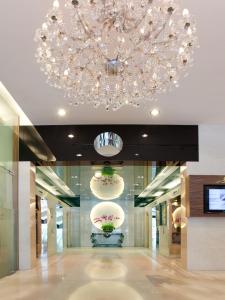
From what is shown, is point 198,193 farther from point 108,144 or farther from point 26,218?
point 26,218

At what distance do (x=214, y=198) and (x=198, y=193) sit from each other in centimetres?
38

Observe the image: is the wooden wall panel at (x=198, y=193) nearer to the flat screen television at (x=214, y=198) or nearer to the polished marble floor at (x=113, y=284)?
the flat screen television at (x=214, y=198)

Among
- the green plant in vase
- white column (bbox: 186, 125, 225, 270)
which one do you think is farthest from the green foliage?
white column (bbox: 186, 125, 225, 270)

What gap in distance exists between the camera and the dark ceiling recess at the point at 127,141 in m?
11.2

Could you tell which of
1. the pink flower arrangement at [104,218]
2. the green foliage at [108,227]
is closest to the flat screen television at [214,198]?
the green foliage at [108,227]

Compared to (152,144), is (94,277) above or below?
below

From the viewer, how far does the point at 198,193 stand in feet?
35.9

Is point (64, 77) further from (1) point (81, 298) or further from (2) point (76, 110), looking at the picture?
(2) point (76, 110)

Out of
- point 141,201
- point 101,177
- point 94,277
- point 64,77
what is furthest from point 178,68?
point 141,201

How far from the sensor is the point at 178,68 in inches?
192

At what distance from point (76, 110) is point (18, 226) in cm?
313

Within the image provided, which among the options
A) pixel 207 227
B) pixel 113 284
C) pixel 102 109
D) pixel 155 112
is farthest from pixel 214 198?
pixel 113 284

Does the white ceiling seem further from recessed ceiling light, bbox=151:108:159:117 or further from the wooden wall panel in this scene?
the wooden wall panel

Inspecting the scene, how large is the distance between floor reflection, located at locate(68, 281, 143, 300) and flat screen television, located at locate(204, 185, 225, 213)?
10.4ft
